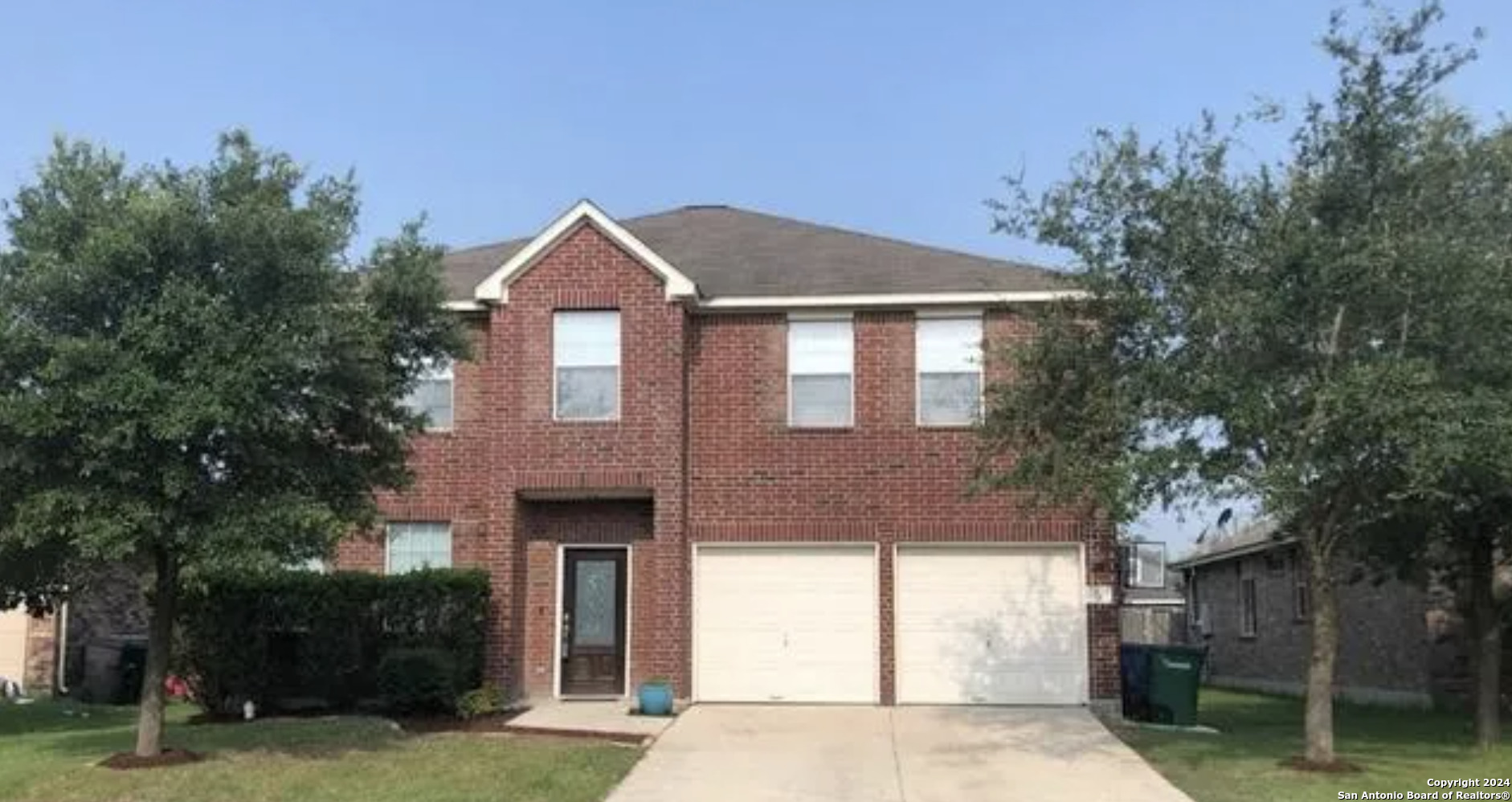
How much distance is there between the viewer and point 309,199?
1566 cm

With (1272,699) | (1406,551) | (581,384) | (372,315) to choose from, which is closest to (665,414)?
(581,384)

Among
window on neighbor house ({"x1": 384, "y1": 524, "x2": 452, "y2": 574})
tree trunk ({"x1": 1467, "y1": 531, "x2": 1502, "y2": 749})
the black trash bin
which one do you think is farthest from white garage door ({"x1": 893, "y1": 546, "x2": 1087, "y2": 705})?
window on neighbor house ({"x1": 384, "y1": 524, "x2": 452, "y2": 574})

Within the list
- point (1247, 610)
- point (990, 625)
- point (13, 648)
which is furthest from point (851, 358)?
point (13, 648)

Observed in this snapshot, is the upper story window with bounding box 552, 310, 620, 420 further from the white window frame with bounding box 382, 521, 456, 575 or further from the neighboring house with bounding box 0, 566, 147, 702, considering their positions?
the neighboring house with bounding box 0, 566, 147, 702

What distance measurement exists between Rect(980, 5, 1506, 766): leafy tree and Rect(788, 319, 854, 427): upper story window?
617 cm

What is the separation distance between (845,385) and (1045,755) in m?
6.97

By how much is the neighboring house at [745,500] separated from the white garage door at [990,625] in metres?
0.03

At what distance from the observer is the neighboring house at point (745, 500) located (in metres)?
21.1

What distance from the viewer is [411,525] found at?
2211cm

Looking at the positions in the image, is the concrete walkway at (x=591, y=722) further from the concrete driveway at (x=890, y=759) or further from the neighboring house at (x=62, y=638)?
the neighboring house at (x=62, y=638)

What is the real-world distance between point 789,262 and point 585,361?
3.65 metres

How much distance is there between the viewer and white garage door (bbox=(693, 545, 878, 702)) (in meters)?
21.3

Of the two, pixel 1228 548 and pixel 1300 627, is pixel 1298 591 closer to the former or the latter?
pixel 1300 627


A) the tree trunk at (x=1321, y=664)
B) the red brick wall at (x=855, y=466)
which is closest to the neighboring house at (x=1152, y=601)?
the red brick wall at (x=855, y=466)
